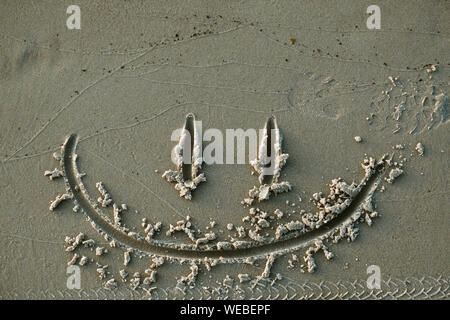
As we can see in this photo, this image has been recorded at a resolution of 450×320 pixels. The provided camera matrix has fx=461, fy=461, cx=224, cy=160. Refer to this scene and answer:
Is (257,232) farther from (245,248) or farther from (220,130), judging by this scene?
(220,130)

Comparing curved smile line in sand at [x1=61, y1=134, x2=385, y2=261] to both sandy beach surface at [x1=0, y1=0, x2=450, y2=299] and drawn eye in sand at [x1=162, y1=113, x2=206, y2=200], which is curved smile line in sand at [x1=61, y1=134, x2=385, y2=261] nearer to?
sandy beach surface at [x1=0, y1=0, x2=450, y2=299]

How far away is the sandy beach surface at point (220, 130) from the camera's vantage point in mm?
3271

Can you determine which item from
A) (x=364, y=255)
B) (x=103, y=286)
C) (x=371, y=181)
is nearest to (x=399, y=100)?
(x=371, y=181)

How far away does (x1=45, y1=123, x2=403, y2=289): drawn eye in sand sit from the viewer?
327 cm

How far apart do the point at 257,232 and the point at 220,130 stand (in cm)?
78

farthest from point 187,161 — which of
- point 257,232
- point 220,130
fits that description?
point 257,232

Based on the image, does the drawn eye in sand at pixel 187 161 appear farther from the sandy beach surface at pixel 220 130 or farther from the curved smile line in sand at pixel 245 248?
the curved smile line in sand at pixel 245 248

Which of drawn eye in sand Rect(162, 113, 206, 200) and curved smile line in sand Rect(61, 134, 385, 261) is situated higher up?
drawn eye in sand Rect(162, 113, 206, 200)

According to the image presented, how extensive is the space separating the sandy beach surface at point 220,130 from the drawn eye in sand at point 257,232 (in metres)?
0.02

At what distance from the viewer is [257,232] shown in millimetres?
3285

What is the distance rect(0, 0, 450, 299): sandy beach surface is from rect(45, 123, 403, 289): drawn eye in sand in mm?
16

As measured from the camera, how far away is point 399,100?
3.36 metres

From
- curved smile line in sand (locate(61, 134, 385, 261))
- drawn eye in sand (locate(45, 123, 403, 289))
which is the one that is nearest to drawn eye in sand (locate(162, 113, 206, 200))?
drawn eye in sand (locate(45, 123, 403, 289))
